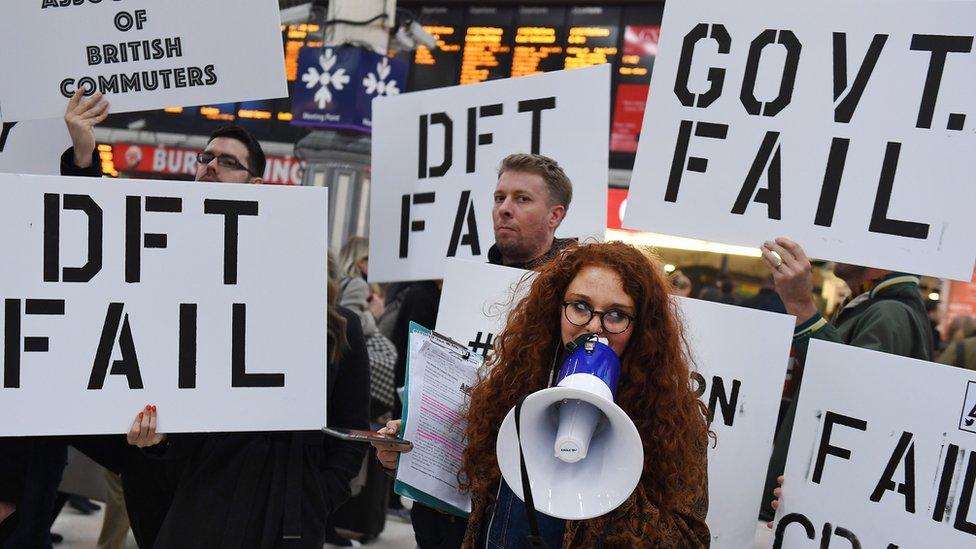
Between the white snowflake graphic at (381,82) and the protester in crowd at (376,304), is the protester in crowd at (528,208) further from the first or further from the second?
the white snowflake graphic at (381,82)

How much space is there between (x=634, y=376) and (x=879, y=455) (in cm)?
85

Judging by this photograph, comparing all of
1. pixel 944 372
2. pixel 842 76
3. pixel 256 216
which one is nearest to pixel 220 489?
pixel 256 216

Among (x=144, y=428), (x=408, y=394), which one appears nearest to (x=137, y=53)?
(x=144, y=428)

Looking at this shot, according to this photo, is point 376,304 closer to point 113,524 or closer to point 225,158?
point 113,524

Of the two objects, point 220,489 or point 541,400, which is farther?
point 220,489

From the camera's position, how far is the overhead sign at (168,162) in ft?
53.2

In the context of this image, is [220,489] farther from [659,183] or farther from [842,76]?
[842,76]

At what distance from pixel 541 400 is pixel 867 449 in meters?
1.13

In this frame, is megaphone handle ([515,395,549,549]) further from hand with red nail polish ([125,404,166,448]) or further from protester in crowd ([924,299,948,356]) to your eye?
protester in crowd ([924,299,948,356])

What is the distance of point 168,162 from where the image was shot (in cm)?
1692

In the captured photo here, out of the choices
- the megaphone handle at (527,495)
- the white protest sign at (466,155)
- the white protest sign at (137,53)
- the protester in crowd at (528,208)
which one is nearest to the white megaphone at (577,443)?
the megaphone handle at (527,495)

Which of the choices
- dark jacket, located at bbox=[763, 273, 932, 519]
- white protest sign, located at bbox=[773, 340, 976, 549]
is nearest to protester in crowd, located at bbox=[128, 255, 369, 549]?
white protest sign, located at bbox=[773, 340, 976, 549]

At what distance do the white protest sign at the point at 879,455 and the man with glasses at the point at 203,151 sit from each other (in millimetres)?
1864

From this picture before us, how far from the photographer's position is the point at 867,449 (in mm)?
2559
